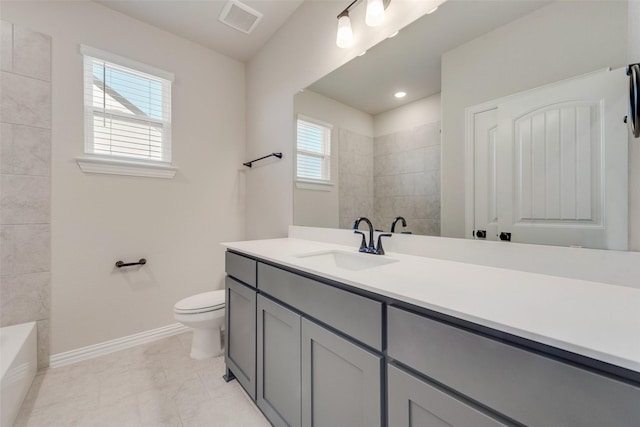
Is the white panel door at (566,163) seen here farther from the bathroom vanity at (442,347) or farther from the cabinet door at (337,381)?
the cabinet door at (337,381)

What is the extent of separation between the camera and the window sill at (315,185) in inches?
73.9

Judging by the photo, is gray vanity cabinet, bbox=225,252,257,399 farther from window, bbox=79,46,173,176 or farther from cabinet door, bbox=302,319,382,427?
window, bbox=79,46,173,176

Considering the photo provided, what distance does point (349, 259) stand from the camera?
4.77 feet

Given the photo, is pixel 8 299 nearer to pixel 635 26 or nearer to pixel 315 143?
pixel 315 143

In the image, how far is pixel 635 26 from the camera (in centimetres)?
79

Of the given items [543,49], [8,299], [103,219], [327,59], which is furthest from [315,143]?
[8,299]

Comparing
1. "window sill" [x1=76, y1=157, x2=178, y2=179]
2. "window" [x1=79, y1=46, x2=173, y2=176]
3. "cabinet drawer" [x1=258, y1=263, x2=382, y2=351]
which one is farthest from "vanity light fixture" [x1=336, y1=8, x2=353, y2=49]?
"window sill" [x1=76, y1=157, x2=178, y2=179]

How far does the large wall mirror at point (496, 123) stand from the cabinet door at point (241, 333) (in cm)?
81

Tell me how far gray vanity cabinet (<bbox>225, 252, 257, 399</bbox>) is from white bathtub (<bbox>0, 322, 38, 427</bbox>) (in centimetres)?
102

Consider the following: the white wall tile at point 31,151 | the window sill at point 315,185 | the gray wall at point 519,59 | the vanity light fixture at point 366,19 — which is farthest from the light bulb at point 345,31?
the white wall tile at point 31,151

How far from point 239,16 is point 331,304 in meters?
2.39

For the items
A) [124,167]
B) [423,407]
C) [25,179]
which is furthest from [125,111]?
[423,407]

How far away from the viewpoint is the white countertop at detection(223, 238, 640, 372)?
0.47m

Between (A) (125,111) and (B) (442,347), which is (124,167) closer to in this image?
(A) (125,111)
